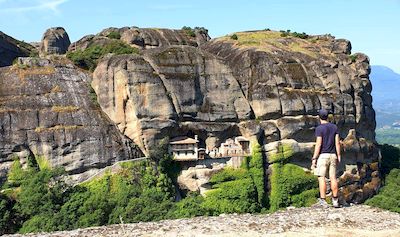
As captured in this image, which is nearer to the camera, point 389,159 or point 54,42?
point 389,159

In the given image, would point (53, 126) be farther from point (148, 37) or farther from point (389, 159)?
point (389, 159)

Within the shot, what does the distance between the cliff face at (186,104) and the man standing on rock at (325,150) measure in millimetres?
24839

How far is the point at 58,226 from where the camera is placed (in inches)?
1180

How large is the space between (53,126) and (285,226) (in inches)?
1005

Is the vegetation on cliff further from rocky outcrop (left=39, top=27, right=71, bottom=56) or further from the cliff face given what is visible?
rocky outcrop (left=39, top=27, right=71, bottom=56)

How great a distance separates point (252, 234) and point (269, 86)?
27298 mm

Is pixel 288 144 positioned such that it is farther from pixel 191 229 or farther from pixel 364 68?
pixel 191 229

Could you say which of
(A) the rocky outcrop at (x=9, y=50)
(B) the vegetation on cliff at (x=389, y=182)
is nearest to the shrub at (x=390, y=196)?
(B) the vegetation on cliff at (x=389, y=182)

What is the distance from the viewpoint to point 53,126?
38656 millimetres

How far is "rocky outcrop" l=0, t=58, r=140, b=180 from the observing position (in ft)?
124

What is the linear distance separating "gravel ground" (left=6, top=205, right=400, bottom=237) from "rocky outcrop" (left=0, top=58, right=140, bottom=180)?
19756 mm

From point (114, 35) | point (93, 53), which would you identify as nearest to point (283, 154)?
point (93, 53)

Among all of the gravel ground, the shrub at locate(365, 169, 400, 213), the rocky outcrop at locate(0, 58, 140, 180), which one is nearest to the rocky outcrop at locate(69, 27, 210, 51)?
the rocky outcrop at locate(0, 58, 140, 180)

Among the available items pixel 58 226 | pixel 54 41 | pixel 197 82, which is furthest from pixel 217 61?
pixel 54 41
